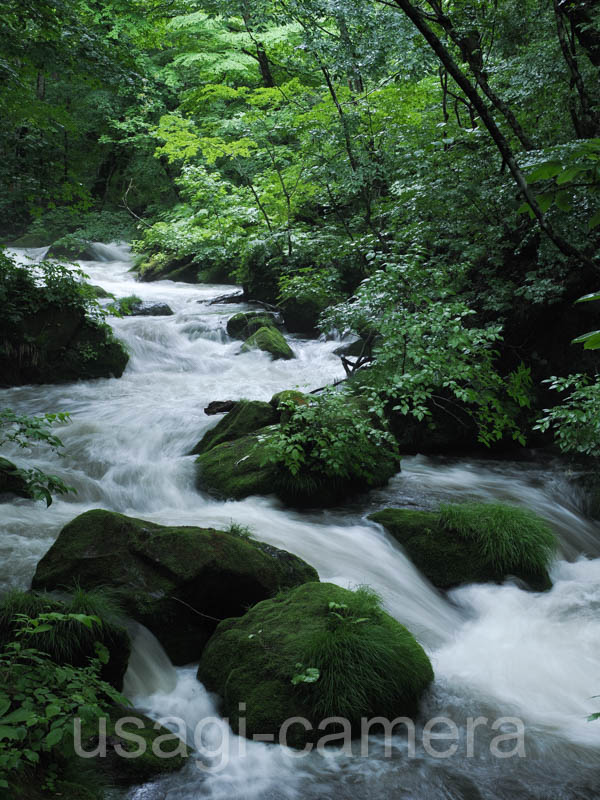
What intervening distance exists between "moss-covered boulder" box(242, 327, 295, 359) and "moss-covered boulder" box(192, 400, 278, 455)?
4.65m

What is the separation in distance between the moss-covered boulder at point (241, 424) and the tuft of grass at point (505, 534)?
2.85 meters

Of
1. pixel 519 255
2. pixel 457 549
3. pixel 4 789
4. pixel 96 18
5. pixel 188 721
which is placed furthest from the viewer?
pixel 96 18

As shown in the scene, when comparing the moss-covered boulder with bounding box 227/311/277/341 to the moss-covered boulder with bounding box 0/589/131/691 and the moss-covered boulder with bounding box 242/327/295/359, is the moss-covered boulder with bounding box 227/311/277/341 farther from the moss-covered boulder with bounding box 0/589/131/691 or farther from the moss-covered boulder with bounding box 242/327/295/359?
the moss-covered boulder with bounding box 0/589/131/691

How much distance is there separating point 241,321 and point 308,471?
8.11 metres

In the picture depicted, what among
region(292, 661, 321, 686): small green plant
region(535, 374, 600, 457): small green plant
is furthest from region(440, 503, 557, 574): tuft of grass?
region(292, 661, 321, 686): small green plant

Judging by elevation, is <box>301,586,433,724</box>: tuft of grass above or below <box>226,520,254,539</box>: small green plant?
below

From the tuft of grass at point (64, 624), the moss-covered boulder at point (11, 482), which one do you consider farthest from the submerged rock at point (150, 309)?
the tuft of grass at point (64, 624)

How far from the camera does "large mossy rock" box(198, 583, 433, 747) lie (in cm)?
325

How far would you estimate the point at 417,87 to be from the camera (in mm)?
10891

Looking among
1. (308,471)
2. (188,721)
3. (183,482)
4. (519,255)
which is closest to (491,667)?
(188,721)

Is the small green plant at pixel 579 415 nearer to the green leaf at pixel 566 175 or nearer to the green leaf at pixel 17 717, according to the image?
the green leaf at pixel 566 175

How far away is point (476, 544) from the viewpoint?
5371mm

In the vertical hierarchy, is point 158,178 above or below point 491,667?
above

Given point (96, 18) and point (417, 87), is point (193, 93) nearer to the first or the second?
point (96, 18)
